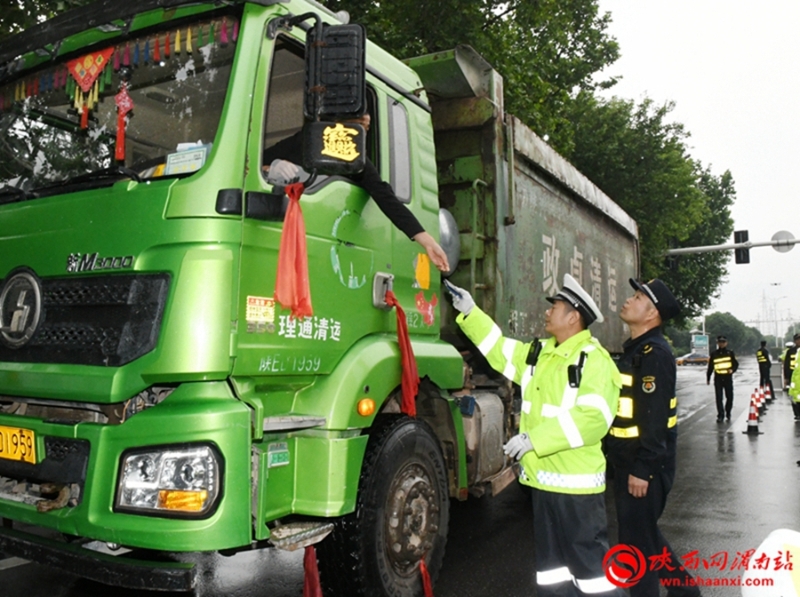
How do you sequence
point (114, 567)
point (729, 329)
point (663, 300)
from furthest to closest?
point (729, 329), point (663, 300), point (114, 567)

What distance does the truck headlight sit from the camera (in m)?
2.51

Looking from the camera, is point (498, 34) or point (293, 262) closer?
point (293, 262)

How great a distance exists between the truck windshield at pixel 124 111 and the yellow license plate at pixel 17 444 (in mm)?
1024

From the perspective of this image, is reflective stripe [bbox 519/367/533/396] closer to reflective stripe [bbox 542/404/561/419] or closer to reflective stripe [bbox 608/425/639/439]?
reflective stripe [bbox 542/404/561/419]

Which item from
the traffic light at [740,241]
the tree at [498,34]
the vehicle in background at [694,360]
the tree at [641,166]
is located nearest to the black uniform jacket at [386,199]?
the tree at [498,34]

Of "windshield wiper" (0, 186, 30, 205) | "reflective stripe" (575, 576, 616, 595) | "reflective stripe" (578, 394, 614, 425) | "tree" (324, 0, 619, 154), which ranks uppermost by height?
"tree" (324, 0, 619, 154)

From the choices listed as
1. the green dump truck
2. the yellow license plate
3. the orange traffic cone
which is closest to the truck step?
the green dump truck

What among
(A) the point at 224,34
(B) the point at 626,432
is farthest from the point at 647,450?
(A) the point at 224,34

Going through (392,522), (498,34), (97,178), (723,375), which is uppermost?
(498,34)

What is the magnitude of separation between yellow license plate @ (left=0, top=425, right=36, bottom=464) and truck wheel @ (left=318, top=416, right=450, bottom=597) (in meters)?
1.30

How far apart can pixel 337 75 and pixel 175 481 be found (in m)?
1.64

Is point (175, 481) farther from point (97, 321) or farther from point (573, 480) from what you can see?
point (573, 480)

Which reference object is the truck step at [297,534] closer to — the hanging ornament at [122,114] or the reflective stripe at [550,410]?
the reflective stripe at [550,410]

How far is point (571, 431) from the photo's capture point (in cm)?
311
